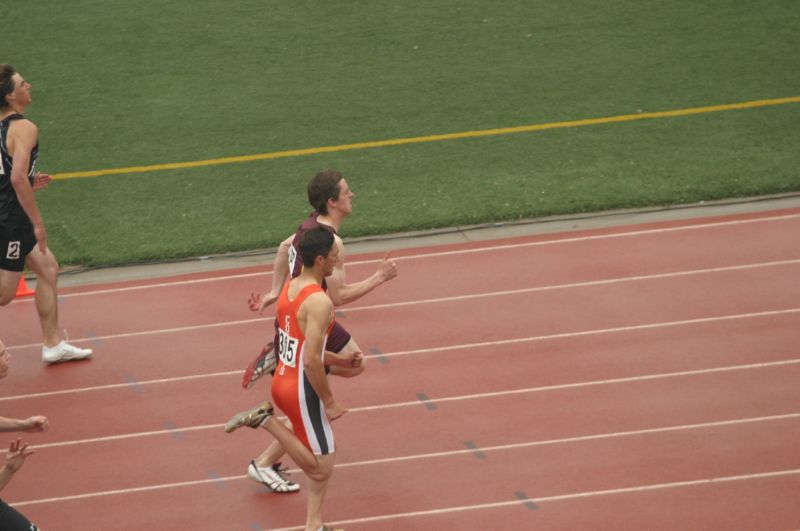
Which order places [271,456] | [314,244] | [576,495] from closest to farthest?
[314,244] < [576,495] < [271,456]

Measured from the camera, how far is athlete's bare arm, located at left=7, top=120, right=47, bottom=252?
8.22 m

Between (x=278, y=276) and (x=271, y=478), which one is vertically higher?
(x=278, y=276)

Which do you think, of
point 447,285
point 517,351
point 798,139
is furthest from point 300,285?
point 798,139

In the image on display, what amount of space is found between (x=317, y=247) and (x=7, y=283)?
3239 mm


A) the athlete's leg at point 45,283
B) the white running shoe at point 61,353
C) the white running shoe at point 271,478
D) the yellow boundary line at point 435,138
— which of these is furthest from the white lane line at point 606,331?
the yellow boundary line at point 435,138

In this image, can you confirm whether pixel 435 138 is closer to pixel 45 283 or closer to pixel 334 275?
pixel 45 283

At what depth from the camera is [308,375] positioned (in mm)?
6172

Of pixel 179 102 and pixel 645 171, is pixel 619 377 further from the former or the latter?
pixel 179 102

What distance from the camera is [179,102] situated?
1396 cm

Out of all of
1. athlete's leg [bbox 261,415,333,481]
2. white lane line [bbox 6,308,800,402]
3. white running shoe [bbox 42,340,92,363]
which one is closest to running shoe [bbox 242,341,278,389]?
athlete's leg [bbox 261,415,333,481]

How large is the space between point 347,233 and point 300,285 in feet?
15.6

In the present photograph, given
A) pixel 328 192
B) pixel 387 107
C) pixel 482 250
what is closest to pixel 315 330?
pixel 328 192

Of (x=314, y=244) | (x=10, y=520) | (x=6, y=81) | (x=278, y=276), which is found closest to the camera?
(x=10, y=520)

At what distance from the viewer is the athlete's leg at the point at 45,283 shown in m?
8.63
